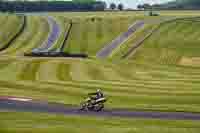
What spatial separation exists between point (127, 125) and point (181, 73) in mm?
42450

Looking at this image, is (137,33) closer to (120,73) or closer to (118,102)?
(120,73)

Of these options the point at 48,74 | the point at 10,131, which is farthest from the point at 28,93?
the point at 10,131

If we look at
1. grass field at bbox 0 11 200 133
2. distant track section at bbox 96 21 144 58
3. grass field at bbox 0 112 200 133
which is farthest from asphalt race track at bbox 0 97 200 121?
distant track section at bbox 96 21 144 58

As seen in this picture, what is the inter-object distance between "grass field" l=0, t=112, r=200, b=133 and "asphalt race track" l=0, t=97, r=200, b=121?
97.8 inches

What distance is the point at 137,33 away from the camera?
129 m

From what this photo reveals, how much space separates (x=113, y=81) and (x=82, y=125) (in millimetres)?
30109

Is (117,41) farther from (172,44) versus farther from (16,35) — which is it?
(16,35)

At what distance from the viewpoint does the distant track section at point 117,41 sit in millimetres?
108488

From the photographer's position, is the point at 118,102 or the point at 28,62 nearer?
the point at 118,102

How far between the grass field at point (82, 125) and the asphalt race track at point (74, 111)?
248 centimetres

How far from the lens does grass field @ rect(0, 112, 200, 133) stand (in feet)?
98.4

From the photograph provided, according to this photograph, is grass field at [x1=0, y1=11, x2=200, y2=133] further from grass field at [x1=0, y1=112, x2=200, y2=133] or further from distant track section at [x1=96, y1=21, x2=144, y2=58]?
distant track section at [x1=96, y1=21, x2=144, y2=58]

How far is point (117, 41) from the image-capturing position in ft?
401

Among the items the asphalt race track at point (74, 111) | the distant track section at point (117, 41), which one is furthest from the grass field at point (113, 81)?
the asphalt race track at point (74, 111)
